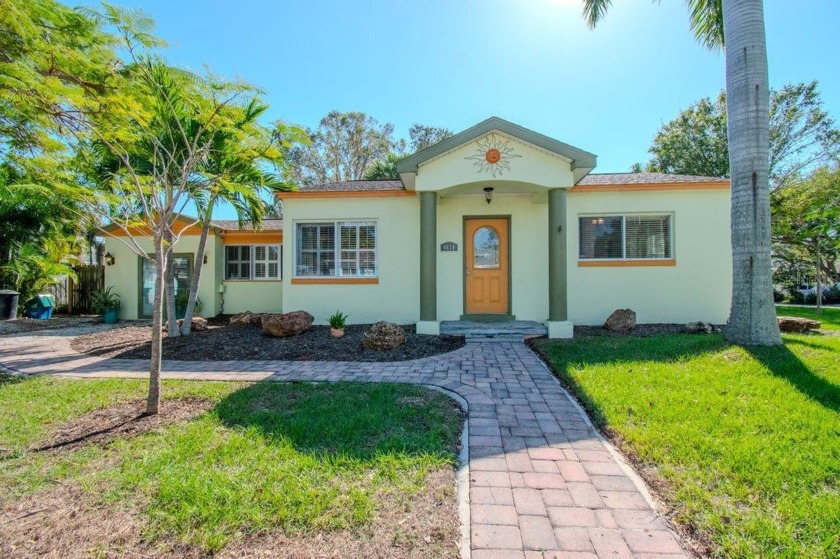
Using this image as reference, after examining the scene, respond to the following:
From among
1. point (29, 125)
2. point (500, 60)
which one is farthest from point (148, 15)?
point (500, 60)

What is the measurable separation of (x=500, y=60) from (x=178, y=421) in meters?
9.98

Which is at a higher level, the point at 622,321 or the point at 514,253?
the point at 514,253

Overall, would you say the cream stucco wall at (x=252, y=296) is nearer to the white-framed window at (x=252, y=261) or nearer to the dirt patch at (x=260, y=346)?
the white-framed window at (x=252, y=261)

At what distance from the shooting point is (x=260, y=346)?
7.39 meters

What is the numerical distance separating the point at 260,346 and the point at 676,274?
9740 millimetres

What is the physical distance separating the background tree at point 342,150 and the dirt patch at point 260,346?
19.4m

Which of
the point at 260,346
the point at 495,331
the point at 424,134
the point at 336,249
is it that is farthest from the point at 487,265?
the point at 424,134

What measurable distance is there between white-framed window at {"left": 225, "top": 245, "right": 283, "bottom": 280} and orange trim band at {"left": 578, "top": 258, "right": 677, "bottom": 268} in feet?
30.6

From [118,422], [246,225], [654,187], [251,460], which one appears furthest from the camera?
[246,225]

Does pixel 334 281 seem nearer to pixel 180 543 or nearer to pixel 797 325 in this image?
pixel 180 543

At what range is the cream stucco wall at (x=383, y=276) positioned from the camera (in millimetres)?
9508

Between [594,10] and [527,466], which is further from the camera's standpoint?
[594,10]

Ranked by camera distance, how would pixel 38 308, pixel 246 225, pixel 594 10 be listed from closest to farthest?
pixel 594 10 → pixel 246 225 → pixel 38 308

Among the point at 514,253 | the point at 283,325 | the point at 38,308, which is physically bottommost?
the point at 283,325
